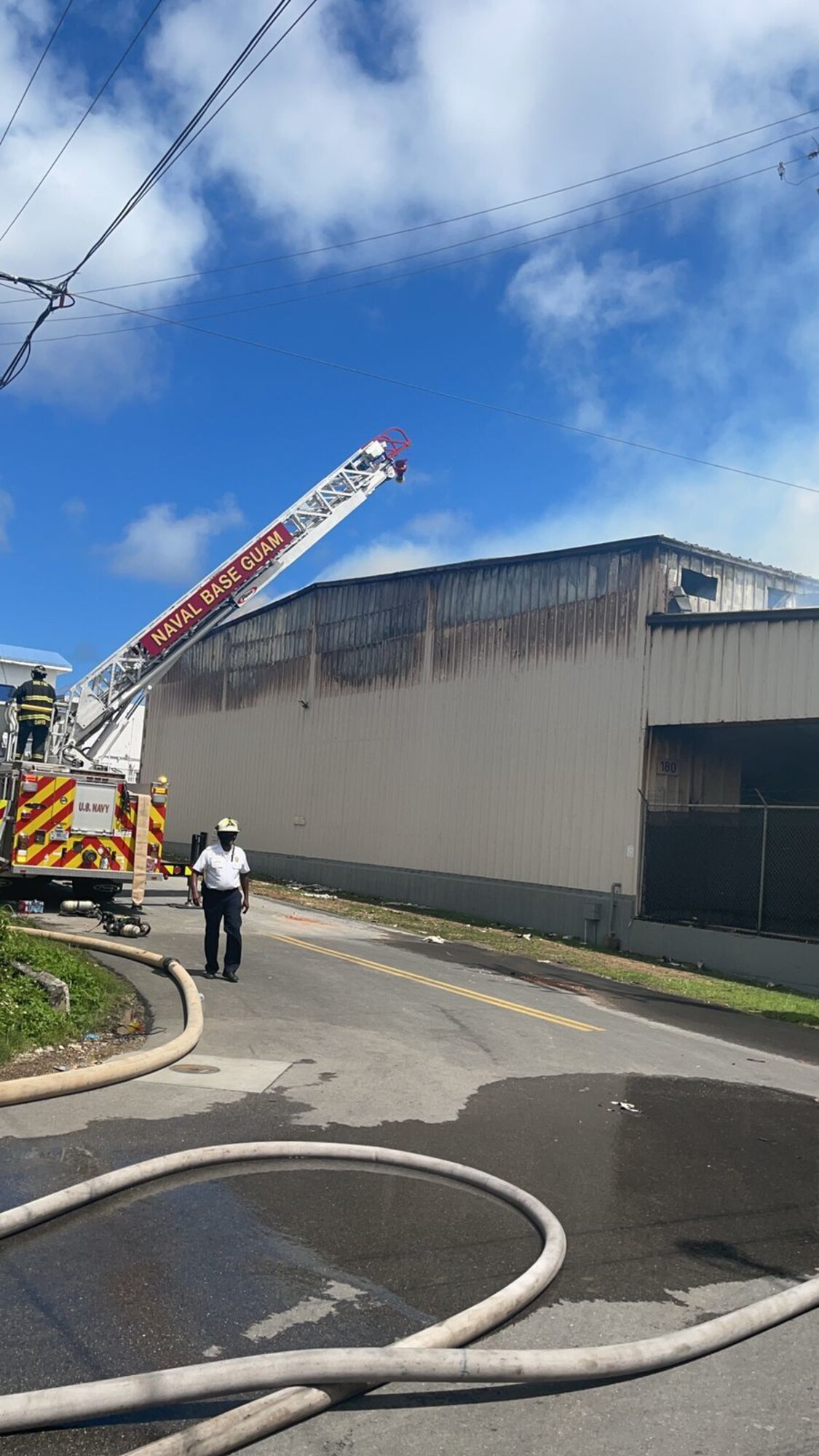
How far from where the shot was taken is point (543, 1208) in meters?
5.05

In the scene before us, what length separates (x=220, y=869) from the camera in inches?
448

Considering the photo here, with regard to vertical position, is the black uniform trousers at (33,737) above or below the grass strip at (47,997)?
above

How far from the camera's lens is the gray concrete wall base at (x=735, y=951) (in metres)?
17.6

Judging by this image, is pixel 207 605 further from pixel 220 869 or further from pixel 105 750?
pixel 220 869

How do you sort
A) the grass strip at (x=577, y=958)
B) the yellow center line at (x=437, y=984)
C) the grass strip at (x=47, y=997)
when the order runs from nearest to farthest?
the grass strip at (x=47, y=997), the yellow center line at (x=437, y=984), the grass strip at (x=577, y=958)

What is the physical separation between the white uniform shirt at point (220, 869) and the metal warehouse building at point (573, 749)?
10279 mm

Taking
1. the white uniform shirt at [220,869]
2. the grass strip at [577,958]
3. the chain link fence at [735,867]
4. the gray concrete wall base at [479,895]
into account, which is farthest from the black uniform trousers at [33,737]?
the chain link fence at [735,867]

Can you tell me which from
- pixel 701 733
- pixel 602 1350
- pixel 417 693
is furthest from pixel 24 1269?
pixel 417 693

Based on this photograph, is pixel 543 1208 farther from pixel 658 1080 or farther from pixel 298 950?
pixel 298 950

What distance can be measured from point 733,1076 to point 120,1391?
7.07 m

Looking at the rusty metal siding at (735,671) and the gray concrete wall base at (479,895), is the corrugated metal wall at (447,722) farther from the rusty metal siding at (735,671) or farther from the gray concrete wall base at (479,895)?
the rusty metal siding at (735,671)

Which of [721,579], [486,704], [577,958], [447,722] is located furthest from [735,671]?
[447,722]

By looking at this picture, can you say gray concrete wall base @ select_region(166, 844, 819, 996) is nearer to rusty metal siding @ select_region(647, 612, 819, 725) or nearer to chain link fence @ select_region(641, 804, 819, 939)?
chain link fence @ select_region(641, 804, 819, 939)

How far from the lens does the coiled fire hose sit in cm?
311
